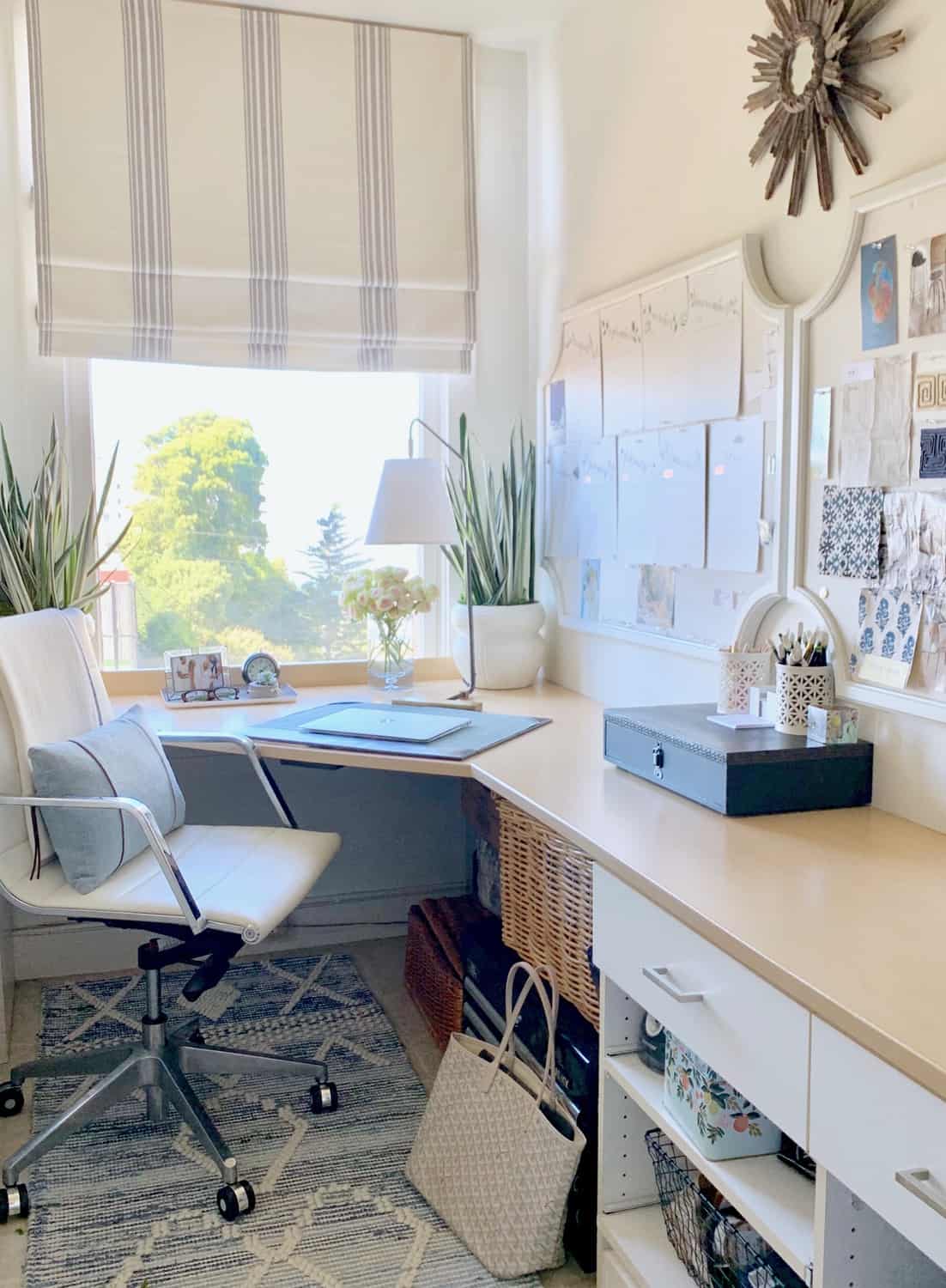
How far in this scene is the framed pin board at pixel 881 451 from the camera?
168 cm

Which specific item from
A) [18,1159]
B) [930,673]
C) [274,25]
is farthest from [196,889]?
[274,25]

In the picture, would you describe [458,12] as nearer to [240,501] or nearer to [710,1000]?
[240,501]

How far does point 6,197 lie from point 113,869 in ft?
5.60

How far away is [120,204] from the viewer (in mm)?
2855

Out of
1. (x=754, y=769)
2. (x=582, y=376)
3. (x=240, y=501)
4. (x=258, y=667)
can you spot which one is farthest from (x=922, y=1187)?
(x=240, y=501)

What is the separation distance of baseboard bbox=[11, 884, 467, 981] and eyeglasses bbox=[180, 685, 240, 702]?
1.96 feet

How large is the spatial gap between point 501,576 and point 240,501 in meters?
0.74

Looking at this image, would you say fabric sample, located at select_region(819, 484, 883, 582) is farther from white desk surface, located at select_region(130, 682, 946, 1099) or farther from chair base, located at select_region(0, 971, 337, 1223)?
chair base, located at select_region(0, 971, 337, 1223)

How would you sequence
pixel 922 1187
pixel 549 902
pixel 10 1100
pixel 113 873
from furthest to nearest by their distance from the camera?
pixel 10 1100 → pixel 113 873 → pixel 549 902 → pixel 922 1187

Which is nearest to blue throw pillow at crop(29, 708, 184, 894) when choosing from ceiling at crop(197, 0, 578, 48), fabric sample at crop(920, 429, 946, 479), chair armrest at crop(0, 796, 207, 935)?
chair armrest at crop(0, 796, 207, 935)

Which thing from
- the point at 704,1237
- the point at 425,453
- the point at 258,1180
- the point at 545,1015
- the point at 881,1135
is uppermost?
the point at 425,453

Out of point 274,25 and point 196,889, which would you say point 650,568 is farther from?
point 274,25

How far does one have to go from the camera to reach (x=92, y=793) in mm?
2127

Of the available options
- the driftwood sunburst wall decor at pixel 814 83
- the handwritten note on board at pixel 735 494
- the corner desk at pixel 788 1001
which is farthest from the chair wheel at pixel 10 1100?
the driftwood sunburst wall decor at pixel 814 83
